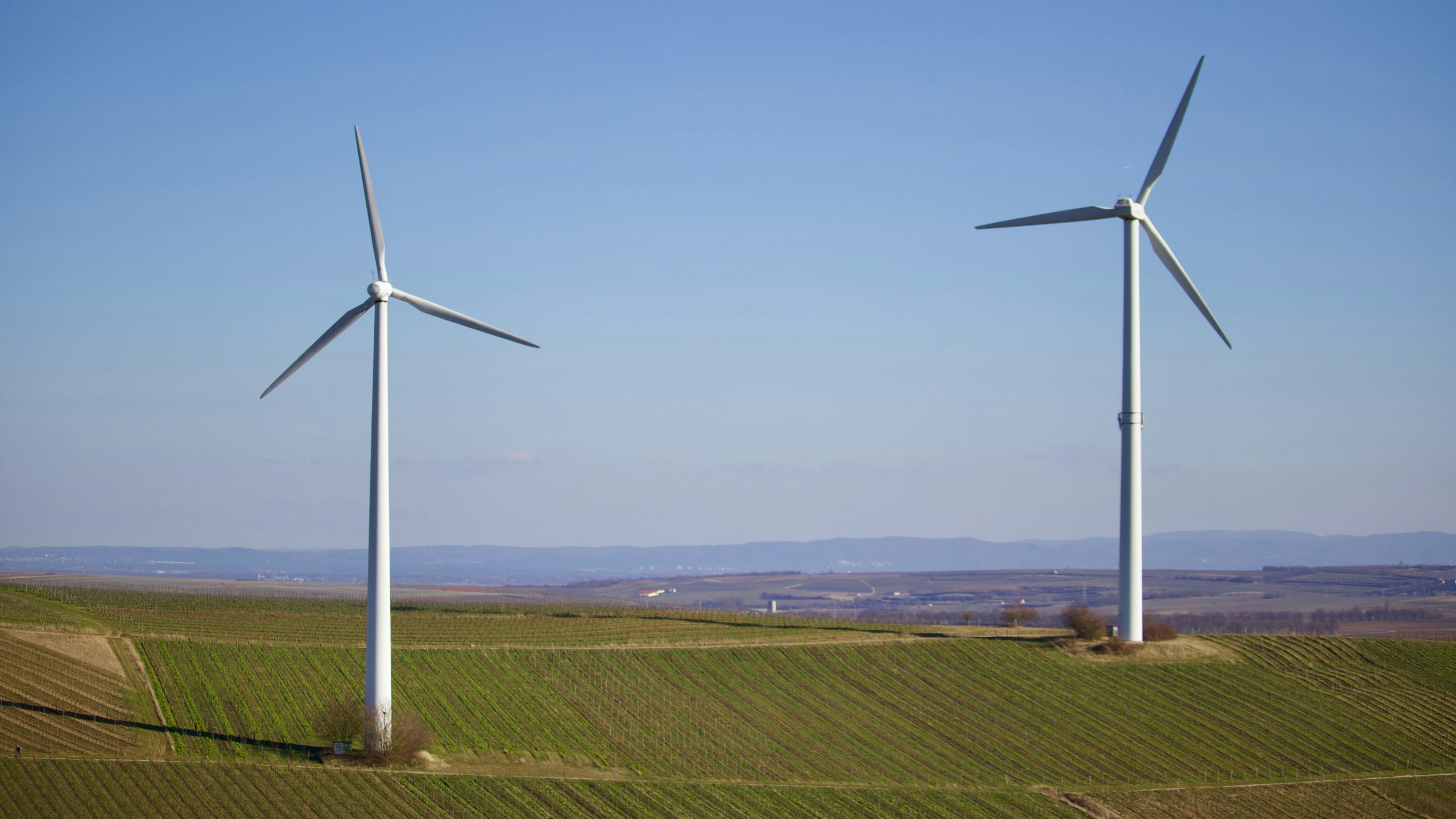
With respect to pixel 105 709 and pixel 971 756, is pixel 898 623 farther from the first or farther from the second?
pixel 105 709

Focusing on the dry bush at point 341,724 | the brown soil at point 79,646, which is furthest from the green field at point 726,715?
the dry bush at point 341,724

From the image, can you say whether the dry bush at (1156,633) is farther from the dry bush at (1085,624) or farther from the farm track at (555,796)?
the farm track at (555,796)

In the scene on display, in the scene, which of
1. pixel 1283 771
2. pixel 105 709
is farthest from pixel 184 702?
pixel 1283 771

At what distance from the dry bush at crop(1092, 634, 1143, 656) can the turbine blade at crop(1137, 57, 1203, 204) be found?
28.7 m

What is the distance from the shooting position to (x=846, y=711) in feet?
226

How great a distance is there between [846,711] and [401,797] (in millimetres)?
26730

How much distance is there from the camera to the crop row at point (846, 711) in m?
60.0

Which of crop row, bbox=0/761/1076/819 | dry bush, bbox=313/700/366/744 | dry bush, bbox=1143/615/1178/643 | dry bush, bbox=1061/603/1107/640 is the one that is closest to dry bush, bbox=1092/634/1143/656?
dry bush, bbox=1061/603/1107/640

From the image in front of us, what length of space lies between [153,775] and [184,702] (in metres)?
10.7

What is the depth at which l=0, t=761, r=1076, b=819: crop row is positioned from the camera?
4891 cm

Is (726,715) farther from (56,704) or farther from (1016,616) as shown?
(1016,616)

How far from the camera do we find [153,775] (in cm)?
5169

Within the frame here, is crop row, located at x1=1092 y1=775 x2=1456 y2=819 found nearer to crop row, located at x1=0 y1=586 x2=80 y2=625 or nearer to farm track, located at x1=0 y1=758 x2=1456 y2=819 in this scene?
farm track, located at x1=0 y1=758 x2=1456 y2=819

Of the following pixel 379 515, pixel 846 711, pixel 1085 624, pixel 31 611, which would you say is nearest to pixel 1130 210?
pixel 1085 624
